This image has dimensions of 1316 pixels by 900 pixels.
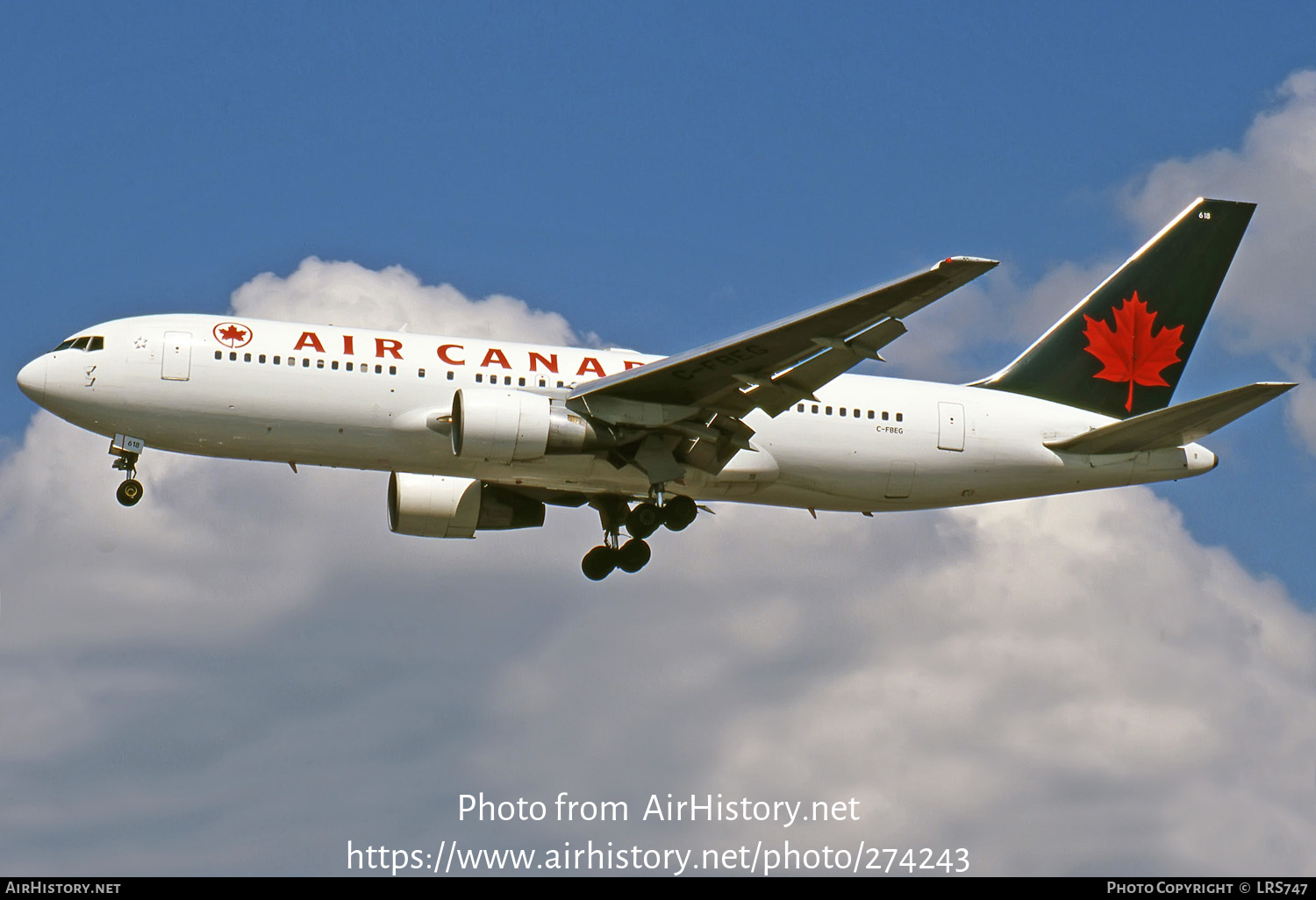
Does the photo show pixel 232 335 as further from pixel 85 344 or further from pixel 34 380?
pixel 34 380

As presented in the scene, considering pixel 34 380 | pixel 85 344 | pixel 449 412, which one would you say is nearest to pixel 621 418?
pixel 449 412

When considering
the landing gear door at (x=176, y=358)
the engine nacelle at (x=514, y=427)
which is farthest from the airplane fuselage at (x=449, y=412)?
the engine nacelle at (x=514, y=427)

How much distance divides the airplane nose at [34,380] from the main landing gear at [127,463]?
71.4 inches

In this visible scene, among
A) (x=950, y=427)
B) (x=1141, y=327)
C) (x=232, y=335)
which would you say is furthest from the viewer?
(x=1141, y=327)

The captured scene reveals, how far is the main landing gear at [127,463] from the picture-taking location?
109 ft

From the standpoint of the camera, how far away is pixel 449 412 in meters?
33.4

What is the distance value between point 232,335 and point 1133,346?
2194 centimetres

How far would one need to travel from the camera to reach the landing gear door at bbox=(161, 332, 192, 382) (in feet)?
108

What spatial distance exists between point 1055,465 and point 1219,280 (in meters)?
8.33

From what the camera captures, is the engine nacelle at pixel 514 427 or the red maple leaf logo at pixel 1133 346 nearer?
the engine nacelle at pixel 514 427

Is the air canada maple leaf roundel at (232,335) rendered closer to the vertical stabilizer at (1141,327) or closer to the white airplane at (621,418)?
the white airplane at (621,418)

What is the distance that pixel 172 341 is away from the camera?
109 ft

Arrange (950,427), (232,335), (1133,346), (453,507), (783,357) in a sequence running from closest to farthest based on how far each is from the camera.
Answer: (783,357) < (232,335) < (950,427) < (453,507) < (1133,346)

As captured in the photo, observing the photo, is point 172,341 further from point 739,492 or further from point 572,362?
point 739,492
